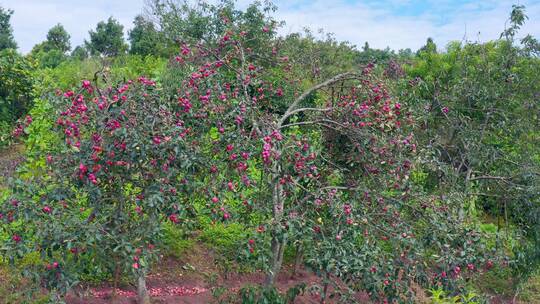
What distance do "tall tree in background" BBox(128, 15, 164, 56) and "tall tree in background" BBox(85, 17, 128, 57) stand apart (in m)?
0.58

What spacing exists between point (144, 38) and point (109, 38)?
4.14 meters

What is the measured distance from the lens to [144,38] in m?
18.6

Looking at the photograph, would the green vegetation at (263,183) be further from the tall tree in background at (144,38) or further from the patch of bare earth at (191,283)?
the tall tree in background at (144,38)

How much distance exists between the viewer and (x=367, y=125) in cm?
410

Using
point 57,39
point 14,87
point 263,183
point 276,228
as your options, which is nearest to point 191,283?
point 263,183

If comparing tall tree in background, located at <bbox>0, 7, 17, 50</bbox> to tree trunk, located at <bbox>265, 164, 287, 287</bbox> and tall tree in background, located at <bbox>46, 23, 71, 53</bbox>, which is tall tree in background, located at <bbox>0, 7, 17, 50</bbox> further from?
tree trunk, located at <bbox>265, 164, 287, 287</bbox>

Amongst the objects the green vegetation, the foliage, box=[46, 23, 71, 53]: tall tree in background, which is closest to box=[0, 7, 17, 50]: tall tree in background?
box=[46, 23, 71, 53]: tall tree in background

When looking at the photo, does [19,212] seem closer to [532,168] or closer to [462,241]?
[462,241]

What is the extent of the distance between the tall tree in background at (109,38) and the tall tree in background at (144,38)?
1.92 ft

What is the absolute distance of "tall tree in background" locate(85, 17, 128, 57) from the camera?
22.0 metres

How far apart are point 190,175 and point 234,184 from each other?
0.28 meters

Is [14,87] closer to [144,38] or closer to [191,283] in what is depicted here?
[191,283]

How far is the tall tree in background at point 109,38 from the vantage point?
72.1 ft

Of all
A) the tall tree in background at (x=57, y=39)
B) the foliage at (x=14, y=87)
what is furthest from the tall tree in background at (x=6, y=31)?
the foliage at (x=14, y=87)
